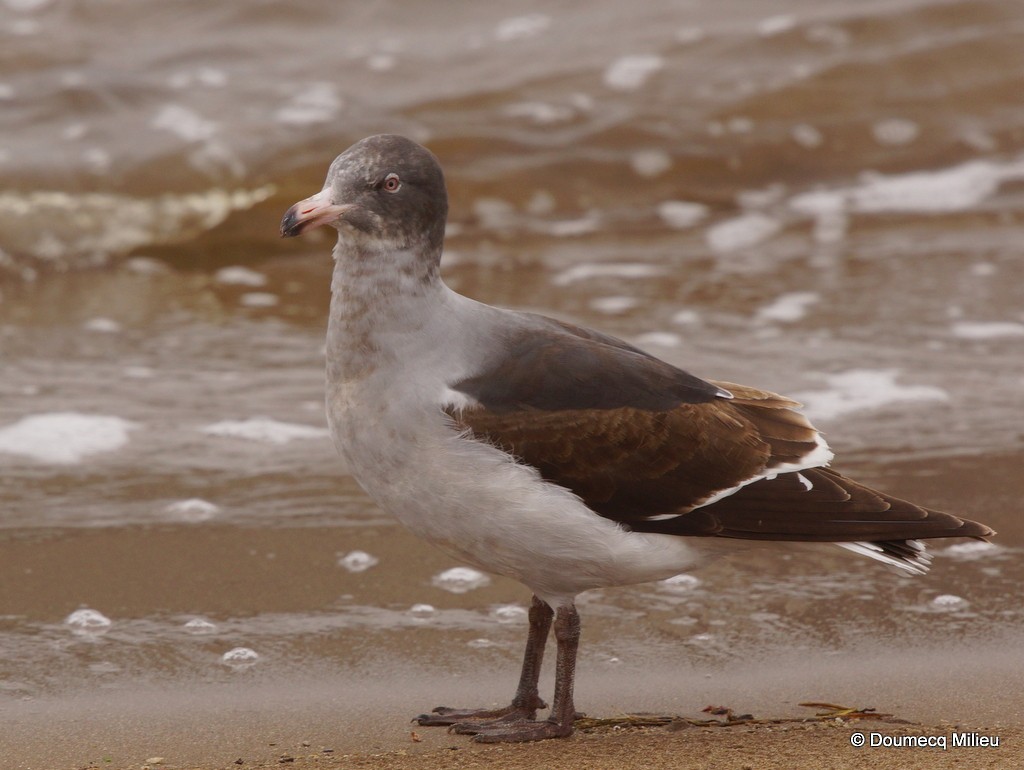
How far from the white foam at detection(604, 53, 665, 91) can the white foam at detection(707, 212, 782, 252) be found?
6.61 ft

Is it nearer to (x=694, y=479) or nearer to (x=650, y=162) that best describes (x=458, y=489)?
(x=694, y=479)

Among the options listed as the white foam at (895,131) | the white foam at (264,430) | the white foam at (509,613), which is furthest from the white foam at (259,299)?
the white foam at (895,131)

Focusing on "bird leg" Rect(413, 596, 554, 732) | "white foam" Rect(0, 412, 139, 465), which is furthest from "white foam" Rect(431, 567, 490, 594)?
"white foam" Rect(0, 412, 139, 465)

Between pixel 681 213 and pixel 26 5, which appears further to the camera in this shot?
pixel 26 5

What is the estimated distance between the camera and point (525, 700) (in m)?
3.87

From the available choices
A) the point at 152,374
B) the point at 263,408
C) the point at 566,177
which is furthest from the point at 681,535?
the point at 566,177

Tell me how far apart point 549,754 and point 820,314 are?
4.37 metres

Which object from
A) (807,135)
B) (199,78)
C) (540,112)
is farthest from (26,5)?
(807,135)

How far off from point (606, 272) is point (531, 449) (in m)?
4.79

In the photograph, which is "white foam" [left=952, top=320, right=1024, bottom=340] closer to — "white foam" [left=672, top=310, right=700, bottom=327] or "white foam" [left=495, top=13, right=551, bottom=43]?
"white foam" [left=672, top=310, right=700, bottom=327]

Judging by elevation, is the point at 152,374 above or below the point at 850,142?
below

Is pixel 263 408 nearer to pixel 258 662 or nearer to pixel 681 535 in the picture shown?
pixel 258 662

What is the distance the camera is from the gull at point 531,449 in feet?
12.0

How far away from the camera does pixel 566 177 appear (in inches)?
393
